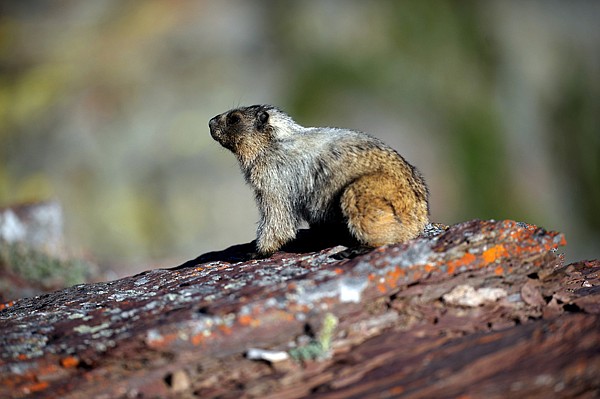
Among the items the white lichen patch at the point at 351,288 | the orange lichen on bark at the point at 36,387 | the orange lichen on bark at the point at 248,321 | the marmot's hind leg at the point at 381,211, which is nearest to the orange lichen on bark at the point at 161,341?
the orange lichen on bark at the point at 248,321

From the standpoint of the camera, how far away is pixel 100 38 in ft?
78.8

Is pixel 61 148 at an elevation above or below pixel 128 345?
above

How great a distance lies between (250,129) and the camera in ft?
28.1

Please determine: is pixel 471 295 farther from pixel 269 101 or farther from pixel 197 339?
pixel 269 101

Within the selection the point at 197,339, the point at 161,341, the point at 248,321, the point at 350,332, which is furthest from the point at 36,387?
the point at 350,332

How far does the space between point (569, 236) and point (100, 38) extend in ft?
52.8

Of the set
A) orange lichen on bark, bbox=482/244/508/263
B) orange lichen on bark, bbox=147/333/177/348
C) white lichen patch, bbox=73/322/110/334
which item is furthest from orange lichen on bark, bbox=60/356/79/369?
orange lichen on bark, bbox=482/244/508/263

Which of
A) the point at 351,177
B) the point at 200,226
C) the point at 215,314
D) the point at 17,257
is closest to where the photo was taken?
the point at 215,314

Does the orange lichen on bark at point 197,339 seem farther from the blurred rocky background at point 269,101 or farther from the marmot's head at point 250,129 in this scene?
the blurred rocky background at point 269,101

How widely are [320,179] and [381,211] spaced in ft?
3.36

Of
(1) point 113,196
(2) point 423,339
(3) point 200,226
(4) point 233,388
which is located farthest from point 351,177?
(1) point 113,196

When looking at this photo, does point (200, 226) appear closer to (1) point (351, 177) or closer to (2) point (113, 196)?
(2) point (113, 196)

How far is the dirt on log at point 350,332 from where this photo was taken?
481 cm

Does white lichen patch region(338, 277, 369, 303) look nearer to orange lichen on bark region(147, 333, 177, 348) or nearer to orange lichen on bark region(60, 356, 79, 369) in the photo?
orange lichen on bark region(147, 333, 177, 348)
